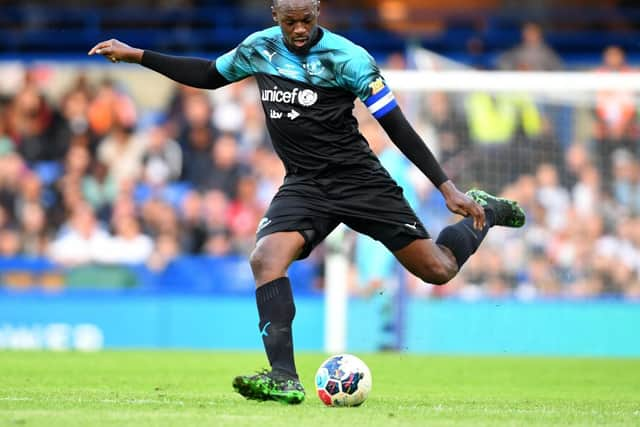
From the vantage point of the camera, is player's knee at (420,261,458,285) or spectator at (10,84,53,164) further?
spectator at (10,84,53,164)

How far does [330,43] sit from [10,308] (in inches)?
358

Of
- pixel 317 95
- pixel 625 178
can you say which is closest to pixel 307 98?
pixel 317 95

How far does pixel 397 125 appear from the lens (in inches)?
278

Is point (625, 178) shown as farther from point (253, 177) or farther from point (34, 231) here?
point (34, 231)

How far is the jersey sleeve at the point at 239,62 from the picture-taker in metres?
7.43

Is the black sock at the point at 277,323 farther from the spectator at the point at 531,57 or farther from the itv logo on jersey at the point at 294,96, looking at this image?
the spectator at the point at 531,57

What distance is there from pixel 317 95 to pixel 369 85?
0.35 metres

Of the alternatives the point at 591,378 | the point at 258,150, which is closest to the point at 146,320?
the point at 258,150

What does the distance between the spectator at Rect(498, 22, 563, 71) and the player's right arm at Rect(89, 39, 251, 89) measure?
9.85m

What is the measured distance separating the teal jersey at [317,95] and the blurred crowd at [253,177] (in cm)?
654

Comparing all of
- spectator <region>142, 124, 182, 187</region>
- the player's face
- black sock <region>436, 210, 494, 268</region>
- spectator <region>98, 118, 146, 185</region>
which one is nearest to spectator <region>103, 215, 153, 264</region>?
spectator <region>142, 124, 182, 187</region>

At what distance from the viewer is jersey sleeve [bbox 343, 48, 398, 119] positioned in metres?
7.01

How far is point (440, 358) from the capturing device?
12734 mm

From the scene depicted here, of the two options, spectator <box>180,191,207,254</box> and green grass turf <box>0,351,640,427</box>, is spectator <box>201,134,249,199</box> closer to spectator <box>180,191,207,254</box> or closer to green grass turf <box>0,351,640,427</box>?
spectator <box>180,191,207,254</box>
